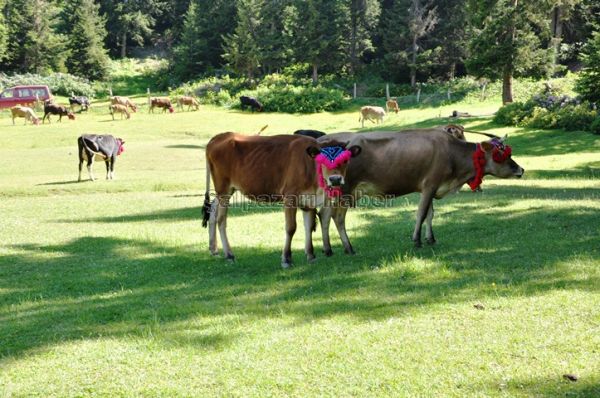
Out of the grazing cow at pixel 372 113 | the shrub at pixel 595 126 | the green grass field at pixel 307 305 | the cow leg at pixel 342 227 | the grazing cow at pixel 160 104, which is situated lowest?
the green grass field at pixel 307 305

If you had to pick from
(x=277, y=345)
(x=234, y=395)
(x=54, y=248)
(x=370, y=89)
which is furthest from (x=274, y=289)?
(x=370, y=89)

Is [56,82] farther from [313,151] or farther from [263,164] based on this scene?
[313,151]

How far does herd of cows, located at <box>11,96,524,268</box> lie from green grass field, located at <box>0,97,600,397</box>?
2.34 feet

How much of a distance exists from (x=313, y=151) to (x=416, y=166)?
2439mm

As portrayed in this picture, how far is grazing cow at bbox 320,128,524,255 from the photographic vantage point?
34.4 ft

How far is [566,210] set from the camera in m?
12.5

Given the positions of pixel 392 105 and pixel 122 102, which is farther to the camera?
pixel 122 102

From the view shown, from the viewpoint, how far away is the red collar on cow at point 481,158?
10.7 m

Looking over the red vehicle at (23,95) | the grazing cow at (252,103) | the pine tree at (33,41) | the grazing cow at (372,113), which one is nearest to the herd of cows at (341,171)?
the grazing cow at (372,113)

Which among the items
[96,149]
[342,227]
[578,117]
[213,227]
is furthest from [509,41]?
[213,227]

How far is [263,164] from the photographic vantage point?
9758 millimetres

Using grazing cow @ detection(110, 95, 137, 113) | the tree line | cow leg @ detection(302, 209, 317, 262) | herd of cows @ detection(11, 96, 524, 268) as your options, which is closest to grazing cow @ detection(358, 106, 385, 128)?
the tree line

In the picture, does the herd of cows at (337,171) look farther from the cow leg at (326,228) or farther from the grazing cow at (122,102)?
the grazing cow at (122,102)

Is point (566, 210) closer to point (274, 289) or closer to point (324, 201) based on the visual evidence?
point (324, 201)
